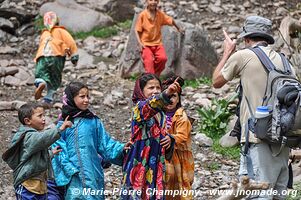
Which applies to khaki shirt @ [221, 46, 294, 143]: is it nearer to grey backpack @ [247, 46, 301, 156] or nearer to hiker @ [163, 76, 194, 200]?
grey backpack @ [247, 46, 301, 156]

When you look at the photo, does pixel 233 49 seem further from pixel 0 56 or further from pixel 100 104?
pixel 0 56

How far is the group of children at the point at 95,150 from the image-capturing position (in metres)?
5.55

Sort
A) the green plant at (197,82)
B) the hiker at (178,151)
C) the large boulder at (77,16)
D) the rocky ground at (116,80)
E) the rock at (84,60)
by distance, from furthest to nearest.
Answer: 1. the large boulder at (77,16)
2. the rock at (84,60)
3. the green plant at (197,82)
4. the rocky ground at (116,80)
5. the hiker at (178,151)

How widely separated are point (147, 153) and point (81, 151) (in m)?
0.55

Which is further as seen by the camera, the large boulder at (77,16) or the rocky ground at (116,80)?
the large boulder at (77,16)

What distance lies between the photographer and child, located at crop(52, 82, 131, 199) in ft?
18.7

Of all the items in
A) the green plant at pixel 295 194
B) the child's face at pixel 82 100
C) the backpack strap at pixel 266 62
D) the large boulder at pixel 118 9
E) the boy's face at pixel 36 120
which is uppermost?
the backpack strap at pixel 266 62

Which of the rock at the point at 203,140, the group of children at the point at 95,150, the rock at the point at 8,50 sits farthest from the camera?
the rock at the point at 8,50

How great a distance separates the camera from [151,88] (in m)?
5.62

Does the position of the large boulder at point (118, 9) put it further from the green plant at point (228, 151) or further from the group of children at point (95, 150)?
the group of children at point (95, 150)

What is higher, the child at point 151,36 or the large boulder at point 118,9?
the child at point 151,36

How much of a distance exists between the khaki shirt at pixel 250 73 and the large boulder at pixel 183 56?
6.04 meters

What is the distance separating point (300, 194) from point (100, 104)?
434 cm

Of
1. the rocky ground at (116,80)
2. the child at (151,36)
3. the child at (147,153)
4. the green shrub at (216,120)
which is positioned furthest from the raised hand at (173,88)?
the child at (151,36)
